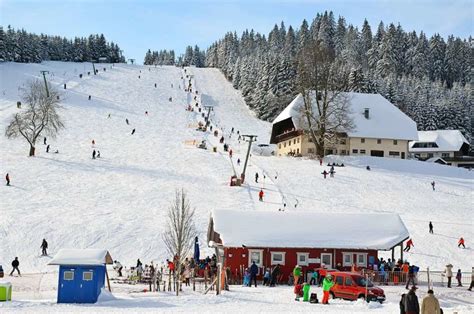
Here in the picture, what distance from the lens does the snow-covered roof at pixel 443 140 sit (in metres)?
91.5

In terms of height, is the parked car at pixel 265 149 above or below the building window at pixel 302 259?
above

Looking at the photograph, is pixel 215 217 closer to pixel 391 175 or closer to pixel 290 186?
pixel 290 186

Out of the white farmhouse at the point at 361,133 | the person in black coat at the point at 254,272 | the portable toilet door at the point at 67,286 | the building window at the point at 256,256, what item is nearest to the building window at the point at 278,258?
the building window at the point at 256,256

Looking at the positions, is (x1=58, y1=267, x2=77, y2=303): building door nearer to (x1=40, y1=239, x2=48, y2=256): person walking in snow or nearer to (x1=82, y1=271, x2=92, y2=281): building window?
(x1=82, y1=271, x2=92, y2=281): building window

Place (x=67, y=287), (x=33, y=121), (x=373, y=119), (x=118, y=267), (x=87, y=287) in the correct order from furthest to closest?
(x=373, y=119)
(x=33, y=121)
(x=118, y=267)
(x=87, y=287)
(x=67, y=287)

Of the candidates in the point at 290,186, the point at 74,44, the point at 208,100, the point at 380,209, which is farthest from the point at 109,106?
the point at 74,44

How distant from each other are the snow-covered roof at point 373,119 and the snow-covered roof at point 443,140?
70.1 feet

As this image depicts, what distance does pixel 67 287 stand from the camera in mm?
20500

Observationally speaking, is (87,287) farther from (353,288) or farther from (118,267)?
(353,288)

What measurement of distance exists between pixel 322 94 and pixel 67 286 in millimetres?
47620

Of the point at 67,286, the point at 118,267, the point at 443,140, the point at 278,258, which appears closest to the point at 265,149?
the point at 443,140

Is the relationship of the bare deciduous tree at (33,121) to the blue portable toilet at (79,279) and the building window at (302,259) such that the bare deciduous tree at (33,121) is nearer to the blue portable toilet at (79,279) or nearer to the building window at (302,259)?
the building window at (302,259)

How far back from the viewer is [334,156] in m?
60.9

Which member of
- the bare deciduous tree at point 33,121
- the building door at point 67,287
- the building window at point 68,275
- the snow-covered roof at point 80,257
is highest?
the bare deciduous tree at point 33,121
